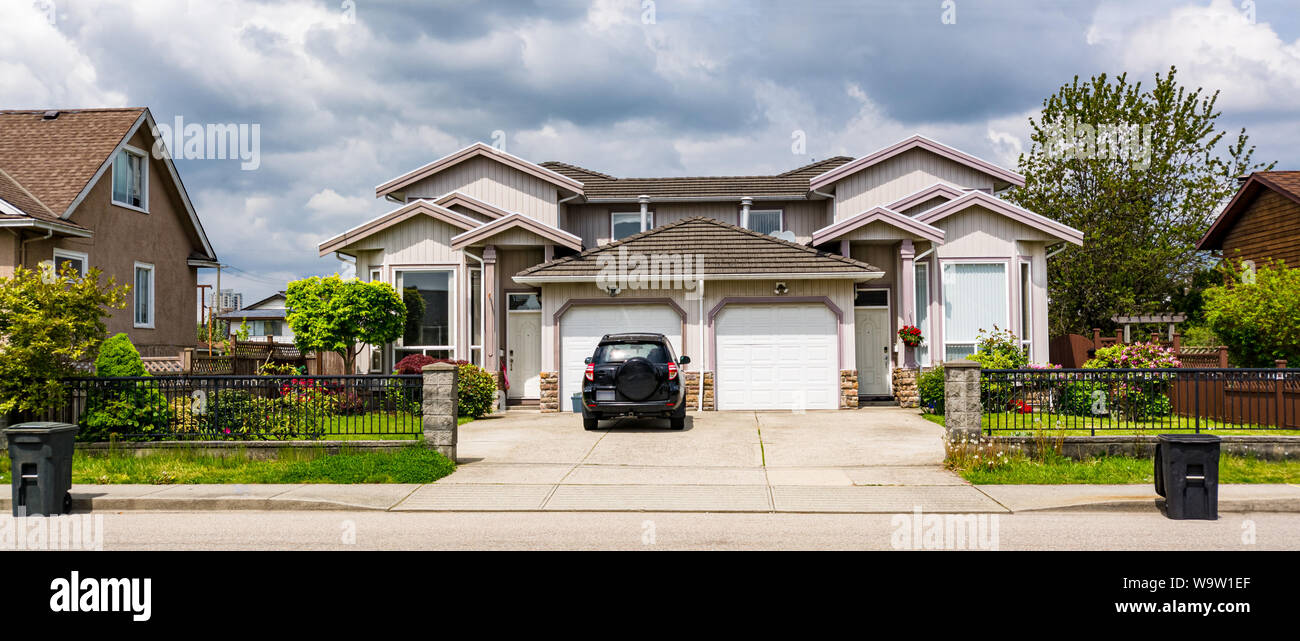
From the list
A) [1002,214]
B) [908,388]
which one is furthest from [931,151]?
[908,388]

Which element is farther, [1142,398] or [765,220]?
[765,220]

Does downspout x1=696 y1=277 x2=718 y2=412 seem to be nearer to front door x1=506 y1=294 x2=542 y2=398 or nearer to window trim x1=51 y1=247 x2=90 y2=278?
front door x1=506 y1=294 x2=542 y2=398

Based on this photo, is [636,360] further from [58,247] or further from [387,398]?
[58,247]

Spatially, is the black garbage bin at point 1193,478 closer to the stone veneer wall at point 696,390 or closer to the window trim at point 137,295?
the stone veneer wall at point 696,390

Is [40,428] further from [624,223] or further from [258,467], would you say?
[624,223]

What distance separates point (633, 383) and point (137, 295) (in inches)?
620

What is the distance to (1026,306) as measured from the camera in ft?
66.5

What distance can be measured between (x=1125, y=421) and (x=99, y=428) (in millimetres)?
14949

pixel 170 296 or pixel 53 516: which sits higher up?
pixel 170 296

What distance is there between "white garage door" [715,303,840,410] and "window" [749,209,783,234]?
20.2 feet

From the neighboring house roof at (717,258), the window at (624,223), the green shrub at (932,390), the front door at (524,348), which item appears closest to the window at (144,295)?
the front door at (524,348)

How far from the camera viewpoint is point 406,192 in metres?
24.2

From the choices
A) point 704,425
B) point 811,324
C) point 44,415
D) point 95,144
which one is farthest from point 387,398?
point 95,144

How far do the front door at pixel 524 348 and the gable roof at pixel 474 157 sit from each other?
12.6 feet
